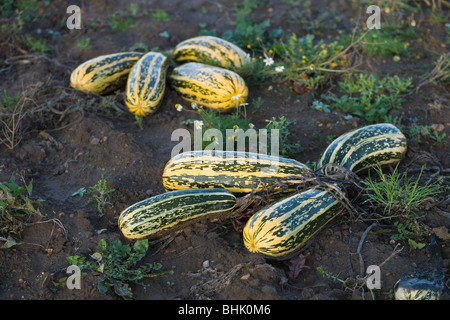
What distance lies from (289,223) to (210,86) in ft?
6.77

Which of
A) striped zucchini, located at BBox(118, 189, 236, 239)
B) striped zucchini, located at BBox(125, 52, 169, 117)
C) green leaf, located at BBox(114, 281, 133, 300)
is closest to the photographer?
green leaf, located at BBox(114, 281, 133, 300)

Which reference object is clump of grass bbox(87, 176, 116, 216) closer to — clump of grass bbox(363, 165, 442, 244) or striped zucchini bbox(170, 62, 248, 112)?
striped zucchini bbox(170, 62, 248, 112)

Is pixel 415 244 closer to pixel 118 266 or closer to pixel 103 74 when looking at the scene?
pixel 118 266

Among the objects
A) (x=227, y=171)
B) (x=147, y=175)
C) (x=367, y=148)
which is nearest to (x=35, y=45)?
(x=147, y=175)

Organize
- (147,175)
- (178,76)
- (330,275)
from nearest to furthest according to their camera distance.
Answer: (330,275) → (147,175) → (178,76)

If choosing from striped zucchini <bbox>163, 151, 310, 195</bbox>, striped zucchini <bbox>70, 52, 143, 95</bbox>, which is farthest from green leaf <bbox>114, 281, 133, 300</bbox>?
striped zucchini <bbox>70, 52, 143, 95</bbox>

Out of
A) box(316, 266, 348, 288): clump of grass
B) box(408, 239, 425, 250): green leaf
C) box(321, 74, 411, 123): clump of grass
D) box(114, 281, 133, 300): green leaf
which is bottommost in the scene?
box(316, 266, 348, 288): clump of grass

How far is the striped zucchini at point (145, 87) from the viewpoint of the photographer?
16.3 ft

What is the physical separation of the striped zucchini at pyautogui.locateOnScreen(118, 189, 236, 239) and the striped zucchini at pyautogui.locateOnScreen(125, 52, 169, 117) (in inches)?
64.3

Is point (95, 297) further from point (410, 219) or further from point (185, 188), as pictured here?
point (410, 219)

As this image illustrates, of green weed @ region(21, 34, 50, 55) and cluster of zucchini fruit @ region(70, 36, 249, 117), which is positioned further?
green weed @ region(21, 34, 50, 55)

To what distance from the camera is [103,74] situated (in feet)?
17.3

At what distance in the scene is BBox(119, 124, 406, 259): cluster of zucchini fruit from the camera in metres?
3.41
